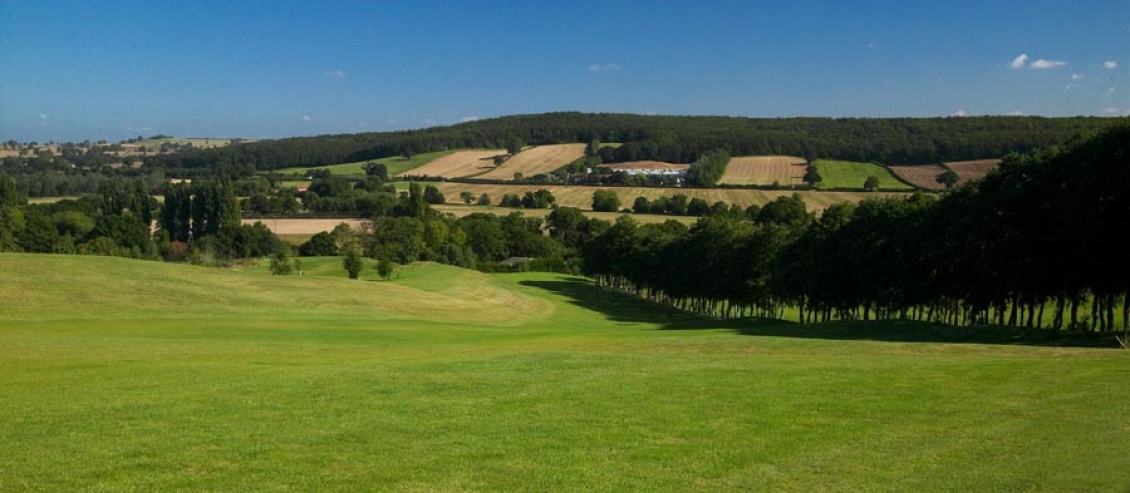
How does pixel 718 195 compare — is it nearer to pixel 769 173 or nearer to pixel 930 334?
pixel 769 173

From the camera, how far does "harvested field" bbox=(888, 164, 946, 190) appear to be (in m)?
142

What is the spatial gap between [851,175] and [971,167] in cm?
2947

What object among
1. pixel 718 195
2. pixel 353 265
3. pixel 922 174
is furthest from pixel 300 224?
pixel 922 174

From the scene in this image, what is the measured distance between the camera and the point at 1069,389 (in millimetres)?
24234

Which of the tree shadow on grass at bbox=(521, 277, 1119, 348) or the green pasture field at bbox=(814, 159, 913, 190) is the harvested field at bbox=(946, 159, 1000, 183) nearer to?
the green pasture field at bbox=(814, 159, 913, 190)

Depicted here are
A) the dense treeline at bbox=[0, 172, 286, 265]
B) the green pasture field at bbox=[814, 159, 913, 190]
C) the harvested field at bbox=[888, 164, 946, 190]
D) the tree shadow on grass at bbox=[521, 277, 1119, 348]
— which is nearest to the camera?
the tree shadow on grass at bbox=[521, 277, 1119, 348]

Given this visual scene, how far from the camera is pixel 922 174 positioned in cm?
15488

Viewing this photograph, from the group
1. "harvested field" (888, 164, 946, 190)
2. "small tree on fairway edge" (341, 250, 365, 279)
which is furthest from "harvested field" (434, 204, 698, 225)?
"small tree on fairway edge" (341, 250, 365, 279)

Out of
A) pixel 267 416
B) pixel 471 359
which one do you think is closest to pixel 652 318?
pixel 471 359

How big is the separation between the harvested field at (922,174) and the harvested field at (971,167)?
8.43 ft

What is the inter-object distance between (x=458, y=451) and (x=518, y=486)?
8.64ft

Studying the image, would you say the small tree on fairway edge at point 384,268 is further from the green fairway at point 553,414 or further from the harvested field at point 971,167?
the harvested field at point 971,167

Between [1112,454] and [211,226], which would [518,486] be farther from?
[211,226]

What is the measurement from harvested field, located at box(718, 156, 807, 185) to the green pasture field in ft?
16.3
